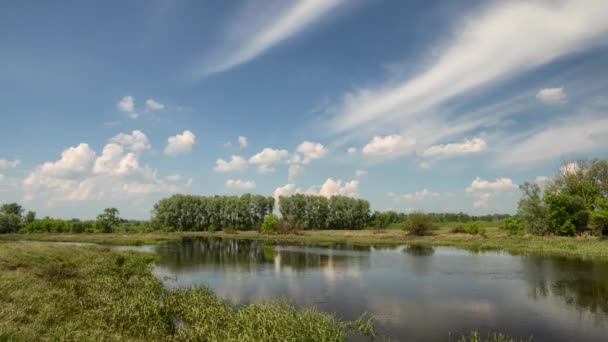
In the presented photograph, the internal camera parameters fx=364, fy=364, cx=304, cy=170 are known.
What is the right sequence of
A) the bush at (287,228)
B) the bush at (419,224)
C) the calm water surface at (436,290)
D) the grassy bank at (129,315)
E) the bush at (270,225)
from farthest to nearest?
1. the bush at (270,225)
2. the bush at (287,228)
3. the bush at (419,224)
4. the calm water surface at (436,290)
5. the grassy bank at (129,315)

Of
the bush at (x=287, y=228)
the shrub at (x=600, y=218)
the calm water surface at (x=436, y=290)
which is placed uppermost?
the shrub at (x=600, y=218)

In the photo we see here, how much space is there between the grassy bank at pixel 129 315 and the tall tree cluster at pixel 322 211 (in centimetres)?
10681

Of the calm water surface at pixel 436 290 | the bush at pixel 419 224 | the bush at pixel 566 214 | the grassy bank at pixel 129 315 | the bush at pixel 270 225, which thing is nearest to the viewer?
the grassy bank at pixel 129 315

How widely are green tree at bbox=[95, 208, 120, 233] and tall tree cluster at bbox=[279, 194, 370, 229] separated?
58.1m

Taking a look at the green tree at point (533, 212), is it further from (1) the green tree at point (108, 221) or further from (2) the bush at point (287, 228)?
(1) the green tree at point (108, 221)

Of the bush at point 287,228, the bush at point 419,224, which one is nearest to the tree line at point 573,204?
the bush at point 419,224

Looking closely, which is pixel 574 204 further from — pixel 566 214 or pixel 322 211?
pixel 322 211

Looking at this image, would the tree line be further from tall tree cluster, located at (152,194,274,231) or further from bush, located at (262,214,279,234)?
tall tree cluster, located at (152,194,274,231)

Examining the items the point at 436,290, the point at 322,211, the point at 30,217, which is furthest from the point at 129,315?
the point at 30,217

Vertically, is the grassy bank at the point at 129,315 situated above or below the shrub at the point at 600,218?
below

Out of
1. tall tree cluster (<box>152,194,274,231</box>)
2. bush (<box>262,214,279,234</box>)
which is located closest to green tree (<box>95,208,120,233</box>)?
tall tree cluster (<box>152,194,274,231</box>)

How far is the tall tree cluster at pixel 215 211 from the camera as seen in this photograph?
435 ft

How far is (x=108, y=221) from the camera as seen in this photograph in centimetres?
12425

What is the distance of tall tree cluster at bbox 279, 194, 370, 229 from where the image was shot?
133m
